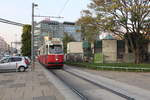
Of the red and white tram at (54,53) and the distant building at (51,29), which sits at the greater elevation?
the distant building at (51,29)

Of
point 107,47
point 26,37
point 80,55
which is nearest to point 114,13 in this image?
point 107,47

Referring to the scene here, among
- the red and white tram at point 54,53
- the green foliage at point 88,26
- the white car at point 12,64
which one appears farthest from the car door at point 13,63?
the green foliage at point 88,26

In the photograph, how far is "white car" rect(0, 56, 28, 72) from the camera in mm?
19013

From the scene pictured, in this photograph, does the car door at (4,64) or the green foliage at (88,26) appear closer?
the car door at (4,64)

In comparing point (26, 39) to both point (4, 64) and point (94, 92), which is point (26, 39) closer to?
point (4, 64)

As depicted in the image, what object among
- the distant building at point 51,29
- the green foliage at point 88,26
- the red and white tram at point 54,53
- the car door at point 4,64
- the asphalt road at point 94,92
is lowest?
the asphalt road at point 94,92

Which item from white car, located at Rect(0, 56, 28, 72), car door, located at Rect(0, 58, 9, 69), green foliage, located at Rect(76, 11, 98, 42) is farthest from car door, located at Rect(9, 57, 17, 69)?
green foliage, located at Rect(76, 11, 98, 42)

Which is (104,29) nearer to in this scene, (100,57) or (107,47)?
(100,57)

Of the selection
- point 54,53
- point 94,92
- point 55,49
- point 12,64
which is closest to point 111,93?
point 94,92

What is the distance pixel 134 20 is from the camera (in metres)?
24.6

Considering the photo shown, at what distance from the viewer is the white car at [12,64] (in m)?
19.0

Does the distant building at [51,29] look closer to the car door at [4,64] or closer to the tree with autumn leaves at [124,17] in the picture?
the tree with autumn leaves at [124,17]

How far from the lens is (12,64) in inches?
761

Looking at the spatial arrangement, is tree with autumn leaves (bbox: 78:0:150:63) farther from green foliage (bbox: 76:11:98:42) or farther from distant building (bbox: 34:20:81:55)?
distant building (bbox: 34:20:81:55)
